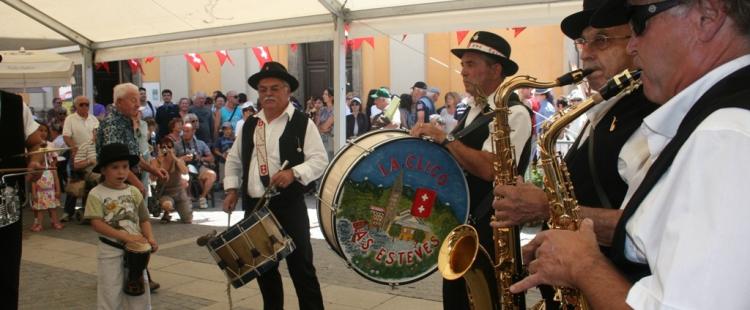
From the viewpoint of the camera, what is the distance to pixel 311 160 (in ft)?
14.7

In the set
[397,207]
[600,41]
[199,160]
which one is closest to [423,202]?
[397,207]

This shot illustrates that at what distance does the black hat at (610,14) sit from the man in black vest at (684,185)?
2.0 inches

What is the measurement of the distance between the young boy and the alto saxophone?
3.13m

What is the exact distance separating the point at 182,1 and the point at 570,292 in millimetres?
6781

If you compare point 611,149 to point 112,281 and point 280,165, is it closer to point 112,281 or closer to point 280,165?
point 280,165

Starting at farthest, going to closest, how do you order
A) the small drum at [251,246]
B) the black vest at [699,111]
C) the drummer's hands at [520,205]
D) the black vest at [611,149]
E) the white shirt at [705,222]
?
the small drum at [251,246] → the drummer's hands at [520,205] → the black vest at [611,149] → the black vest at [699,111] → the white shirt at [705,222]

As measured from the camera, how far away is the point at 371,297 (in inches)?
215

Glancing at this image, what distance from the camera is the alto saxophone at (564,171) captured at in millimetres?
2006

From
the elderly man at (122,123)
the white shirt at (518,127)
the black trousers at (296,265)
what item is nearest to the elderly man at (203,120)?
the elderly man at (122,123)

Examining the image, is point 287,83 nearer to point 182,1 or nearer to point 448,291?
point 448,291

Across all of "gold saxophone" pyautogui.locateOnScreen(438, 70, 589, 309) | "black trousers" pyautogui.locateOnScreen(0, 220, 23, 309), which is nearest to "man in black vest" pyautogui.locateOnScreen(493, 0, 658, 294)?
"gold saxophone" pyautogui.locateOnScreen(438, 70, 589, 309)

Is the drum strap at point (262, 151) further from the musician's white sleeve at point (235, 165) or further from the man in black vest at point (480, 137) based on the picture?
the man in black vest at point (480, 137)

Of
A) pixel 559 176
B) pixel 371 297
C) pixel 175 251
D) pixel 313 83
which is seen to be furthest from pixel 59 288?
pixel 313 83

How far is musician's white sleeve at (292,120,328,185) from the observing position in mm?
4348
